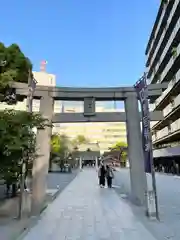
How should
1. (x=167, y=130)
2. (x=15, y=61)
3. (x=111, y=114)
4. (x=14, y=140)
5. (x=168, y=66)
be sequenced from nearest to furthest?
(x=14, y=140)
(x=111, y=114)
(x=15, y=61)
(x=168, y=66)
(x=167, y=130)

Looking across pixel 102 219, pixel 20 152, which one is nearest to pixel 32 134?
pixel 20 152

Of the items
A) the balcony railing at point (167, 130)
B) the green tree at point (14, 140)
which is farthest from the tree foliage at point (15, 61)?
A: the balcony railing at point (167, 130)

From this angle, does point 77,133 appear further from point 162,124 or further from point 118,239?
point 118,239

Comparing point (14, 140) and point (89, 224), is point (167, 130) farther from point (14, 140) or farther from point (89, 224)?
point (14, 140)

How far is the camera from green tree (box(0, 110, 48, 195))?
29.1 ft

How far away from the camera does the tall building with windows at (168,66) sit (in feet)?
114

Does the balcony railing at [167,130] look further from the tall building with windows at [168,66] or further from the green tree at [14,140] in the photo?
the green tree at [14,140]

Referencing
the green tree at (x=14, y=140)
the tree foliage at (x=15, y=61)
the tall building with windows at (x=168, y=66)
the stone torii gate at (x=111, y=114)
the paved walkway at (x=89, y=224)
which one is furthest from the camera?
the tall building with windows at (x=168, y=66)

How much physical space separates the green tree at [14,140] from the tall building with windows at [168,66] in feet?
85.1

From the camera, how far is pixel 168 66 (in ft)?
128

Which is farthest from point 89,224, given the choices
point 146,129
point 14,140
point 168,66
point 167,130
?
point 167,130

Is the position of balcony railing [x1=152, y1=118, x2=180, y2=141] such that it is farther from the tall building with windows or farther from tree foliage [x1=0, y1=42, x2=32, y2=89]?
tree foliage [x1=0, y1=42, x2=32, y2=89]

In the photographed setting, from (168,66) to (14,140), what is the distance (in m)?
33.3

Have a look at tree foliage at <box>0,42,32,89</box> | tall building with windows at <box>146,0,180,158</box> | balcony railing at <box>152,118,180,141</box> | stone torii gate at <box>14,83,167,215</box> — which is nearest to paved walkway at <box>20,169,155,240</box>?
stone torii gate at <box>14,83,167,215</box>
